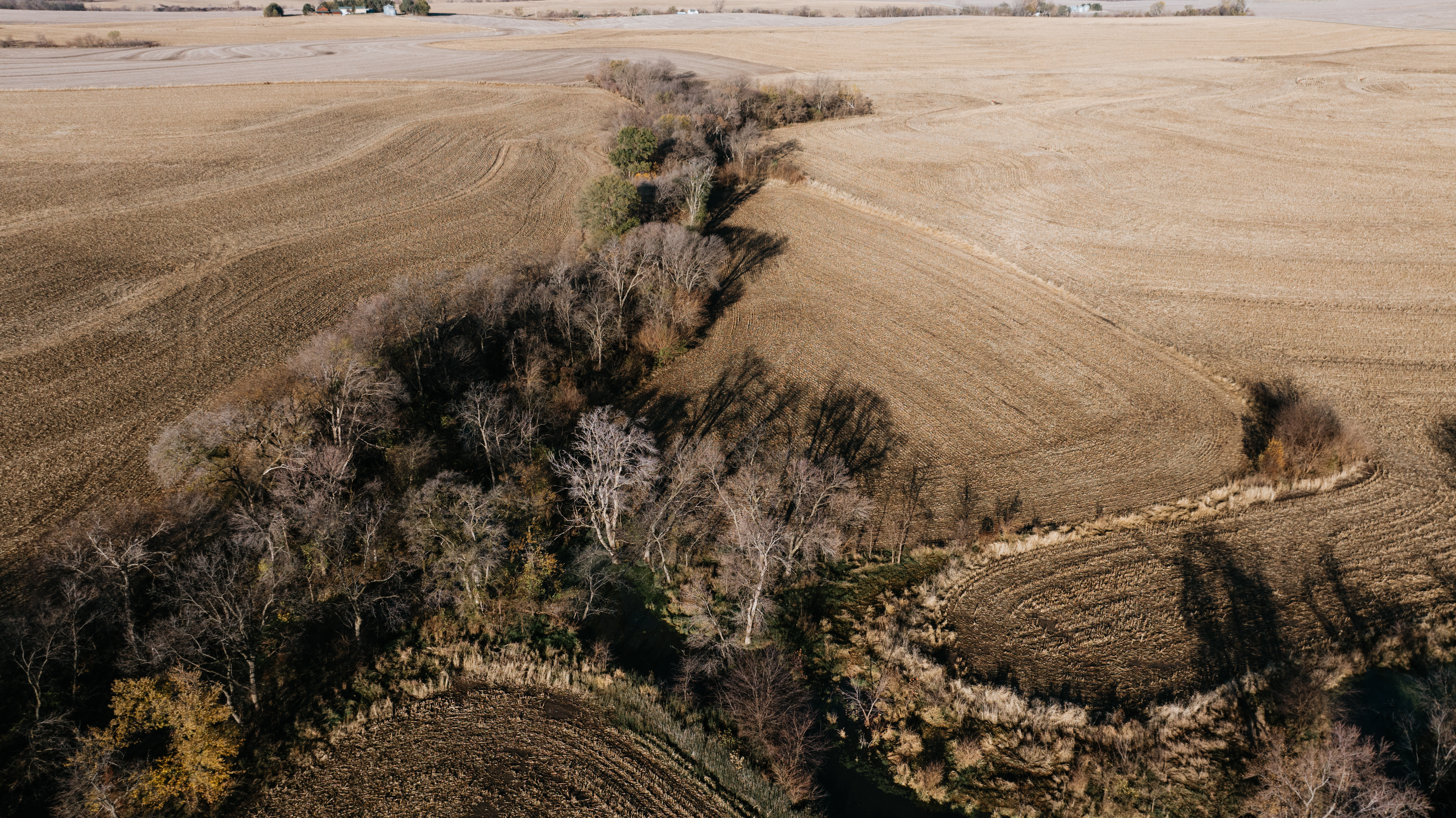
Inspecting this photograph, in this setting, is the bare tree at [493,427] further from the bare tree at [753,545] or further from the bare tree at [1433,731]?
the bare tree at [1433,731]

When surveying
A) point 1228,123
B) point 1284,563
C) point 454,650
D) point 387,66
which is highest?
point 387,66

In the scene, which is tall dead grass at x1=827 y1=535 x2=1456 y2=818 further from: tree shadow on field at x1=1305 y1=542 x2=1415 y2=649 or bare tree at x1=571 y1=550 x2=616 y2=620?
bare tree at x1=571 y1=550 x2=616 y2=620

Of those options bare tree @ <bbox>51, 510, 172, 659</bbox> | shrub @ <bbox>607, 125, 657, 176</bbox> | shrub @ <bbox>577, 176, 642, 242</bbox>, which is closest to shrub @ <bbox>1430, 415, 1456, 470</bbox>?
shrub @ <bbox>577, 176, 642, 242</bbox>

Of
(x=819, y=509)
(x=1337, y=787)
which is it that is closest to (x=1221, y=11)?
(x=819, y=509)

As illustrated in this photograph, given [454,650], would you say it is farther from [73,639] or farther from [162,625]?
[73,639]

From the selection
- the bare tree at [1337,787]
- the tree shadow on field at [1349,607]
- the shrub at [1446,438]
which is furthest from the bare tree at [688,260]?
the shrub at [1446,438]

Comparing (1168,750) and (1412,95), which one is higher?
(1412,95)

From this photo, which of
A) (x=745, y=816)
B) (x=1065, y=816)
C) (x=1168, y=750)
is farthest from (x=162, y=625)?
(x=1168, y=750)
